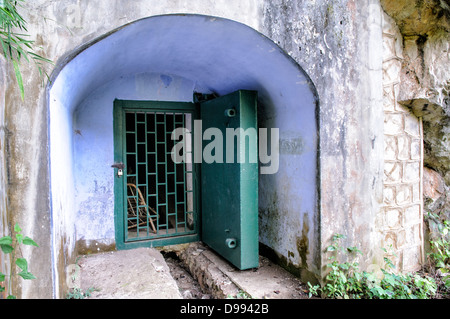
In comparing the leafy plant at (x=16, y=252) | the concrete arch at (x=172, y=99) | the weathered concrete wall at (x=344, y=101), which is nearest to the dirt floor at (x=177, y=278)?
the concrete arch at (x=172, y=99)

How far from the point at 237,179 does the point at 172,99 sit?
5.44ft

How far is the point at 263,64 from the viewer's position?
3025 millimetres

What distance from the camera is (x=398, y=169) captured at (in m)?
3.37

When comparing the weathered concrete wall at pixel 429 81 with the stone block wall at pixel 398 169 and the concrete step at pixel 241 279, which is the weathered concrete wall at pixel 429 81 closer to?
the stone block wall at pixel 398 169

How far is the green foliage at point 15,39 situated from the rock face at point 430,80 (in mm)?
3289

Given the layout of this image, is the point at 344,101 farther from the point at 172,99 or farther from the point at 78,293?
the point at 78,293

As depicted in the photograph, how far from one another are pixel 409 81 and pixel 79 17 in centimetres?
329

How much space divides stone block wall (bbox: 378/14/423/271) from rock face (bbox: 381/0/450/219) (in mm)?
101

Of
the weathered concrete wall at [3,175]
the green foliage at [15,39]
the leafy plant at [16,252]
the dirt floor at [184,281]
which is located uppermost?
the green foliage at [15,39]

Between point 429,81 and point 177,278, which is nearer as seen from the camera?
point 429,81

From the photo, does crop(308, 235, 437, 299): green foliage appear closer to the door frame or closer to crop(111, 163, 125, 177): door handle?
the door frame

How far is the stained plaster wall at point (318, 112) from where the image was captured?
81.4 inches

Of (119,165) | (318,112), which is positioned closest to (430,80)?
(318,112)
